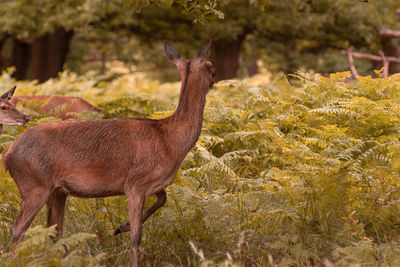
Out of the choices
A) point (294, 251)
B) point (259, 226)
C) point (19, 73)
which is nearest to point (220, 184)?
point (259, 226)

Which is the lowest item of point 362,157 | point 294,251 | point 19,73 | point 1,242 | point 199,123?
point 19,73

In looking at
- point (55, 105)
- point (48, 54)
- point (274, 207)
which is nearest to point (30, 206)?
point (274, 207)

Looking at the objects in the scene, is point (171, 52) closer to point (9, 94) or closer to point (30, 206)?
point (30, 206)

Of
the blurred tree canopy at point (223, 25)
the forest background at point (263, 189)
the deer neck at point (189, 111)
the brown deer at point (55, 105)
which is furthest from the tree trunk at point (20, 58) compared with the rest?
the deer neck at point (189, 111)

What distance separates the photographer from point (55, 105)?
922 centimetres

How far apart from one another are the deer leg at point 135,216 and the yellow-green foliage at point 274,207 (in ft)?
0.80

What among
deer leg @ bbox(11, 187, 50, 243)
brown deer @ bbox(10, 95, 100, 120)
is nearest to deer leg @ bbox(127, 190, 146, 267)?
deer leg @ bbox(11, 187, 50, 243)

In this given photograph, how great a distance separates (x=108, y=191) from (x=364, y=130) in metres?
3.87

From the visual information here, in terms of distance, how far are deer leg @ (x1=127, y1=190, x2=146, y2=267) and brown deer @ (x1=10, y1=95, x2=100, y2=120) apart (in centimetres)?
468

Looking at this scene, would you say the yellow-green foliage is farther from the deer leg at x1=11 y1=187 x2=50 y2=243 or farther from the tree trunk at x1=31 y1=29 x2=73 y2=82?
the tree trunk at x1=31 y1=29 x2=73 y2=82

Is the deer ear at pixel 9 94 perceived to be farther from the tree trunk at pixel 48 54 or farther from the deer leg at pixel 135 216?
the tree trunk at pixel 48 54

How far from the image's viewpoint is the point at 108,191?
4391mm

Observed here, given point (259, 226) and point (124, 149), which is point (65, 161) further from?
point (259, 226)

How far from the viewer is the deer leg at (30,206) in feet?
14.0
